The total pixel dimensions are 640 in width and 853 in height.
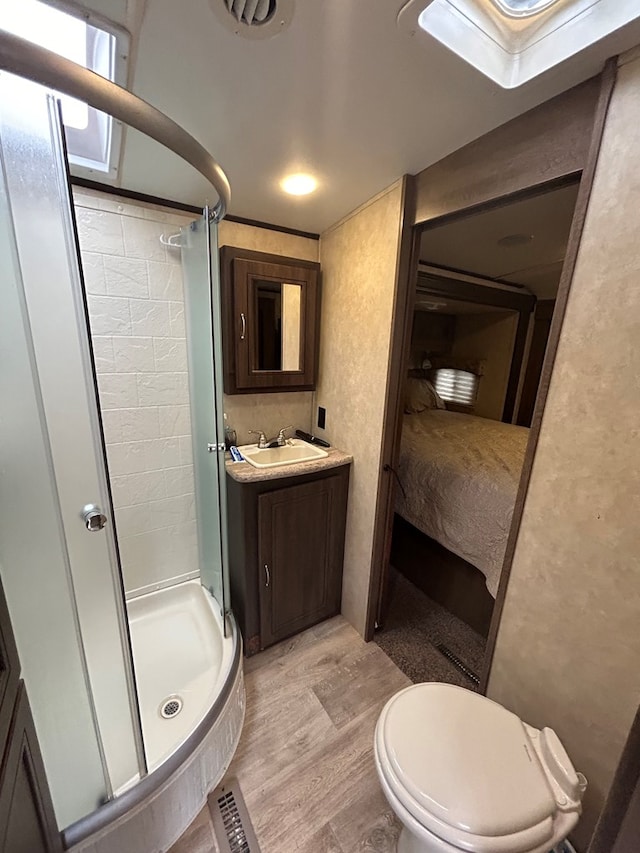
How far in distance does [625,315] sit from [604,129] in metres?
0.46

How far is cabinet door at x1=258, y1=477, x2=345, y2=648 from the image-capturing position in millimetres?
1656

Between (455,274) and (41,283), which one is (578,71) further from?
(455,274)

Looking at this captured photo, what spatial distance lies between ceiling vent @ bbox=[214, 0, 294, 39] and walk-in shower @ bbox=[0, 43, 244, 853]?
432 mm

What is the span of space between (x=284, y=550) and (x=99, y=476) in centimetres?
103

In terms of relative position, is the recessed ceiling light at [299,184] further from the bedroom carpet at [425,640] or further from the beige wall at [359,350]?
the bedroom carpet at [425,640]

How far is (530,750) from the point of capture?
950 millimetres

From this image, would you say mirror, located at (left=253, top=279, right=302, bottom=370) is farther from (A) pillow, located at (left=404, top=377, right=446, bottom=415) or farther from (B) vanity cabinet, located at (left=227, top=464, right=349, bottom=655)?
(A) pillow, located at (left=404, top=377, right=446, bottom=415)

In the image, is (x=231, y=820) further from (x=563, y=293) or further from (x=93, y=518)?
(x=563, y=293)

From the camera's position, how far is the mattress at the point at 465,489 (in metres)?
1.67

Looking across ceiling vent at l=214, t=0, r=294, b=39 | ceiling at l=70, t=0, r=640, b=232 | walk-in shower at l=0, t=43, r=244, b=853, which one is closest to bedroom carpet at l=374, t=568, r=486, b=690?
walk-in shower at l=0, t=43, r=244, b=853

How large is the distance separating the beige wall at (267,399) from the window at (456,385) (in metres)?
2.28

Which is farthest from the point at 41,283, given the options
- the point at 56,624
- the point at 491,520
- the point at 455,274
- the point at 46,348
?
the point at 455,274

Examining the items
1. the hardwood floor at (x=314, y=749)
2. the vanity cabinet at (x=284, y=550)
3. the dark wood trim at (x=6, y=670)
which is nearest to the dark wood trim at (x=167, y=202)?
the vanity cabinet at (x=284, y=550)

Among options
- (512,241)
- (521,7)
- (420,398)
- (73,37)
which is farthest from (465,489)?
(73,37)
